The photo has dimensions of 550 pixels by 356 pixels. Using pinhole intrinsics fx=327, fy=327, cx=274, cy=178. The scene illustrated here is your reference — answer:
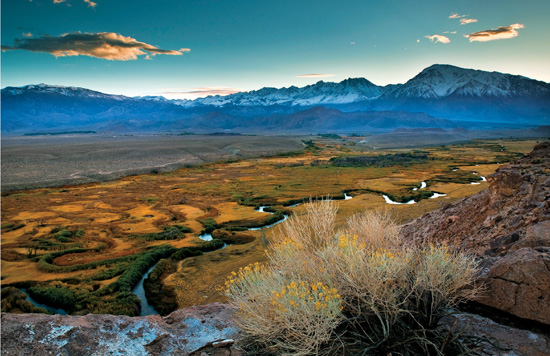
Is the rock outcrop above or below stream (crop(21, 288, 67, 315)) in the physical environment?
above

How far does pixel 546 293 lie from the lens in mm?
5816

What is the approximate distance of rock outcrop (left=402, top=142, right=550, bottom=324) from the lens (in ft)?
19.7

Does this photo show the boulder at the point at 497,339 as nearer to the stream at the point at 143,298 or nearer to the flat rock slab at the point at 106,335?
the flat rock slab at the point at 106,335

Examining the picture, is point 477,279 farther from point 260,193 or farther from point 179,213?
point 260,193

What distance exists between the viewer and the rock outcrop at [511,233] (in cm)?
602

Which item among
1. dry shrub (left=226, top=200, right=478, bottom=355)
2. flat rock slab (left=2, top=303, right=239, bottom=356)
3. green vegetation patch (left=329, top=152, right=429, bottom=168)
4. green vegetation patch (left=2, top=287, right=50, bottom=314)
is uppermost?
dry shrub (left=226, top=200, right=478, bottom=355)

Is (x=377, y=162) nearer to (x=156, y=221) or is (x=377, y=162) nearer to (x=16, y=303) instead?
(x=156, y=221)

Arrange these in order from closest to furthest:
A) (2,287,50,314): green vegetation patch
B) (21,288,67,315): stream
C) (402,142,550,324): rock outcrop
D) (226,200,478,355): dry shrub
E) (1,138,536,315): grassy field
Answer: (226,200,478,355): dry shrub, (402,142,550,324): rock outcrop, (2,287,50,314): green vegetation patch, (21,288,67,315): stream, (1,138,536,315): grassy field

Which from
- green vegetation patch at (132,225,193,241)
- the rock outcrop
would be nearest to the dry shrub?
the rock outcrop

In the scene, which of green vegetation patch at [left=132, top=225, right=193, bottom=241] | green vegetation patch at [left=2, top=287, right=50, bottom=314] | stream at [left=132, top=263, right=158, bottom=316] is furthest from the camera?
green vegetation patch at [left=132, top=225, right=193, bottom=241]

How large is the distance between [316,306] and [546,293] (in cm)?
430

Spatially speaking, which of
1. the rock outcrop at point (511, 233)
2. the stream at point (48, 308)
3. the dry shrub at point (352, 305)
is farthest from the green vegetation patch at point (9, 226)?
the rock outcrop at point (511, 233)

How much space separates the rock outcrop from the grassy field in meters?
3.57

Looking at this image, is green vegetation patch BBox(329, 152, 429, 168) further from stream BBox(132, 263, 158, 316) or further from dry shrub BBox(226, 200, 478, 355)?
dry shrub BBox(226, 200, 478, 355)
